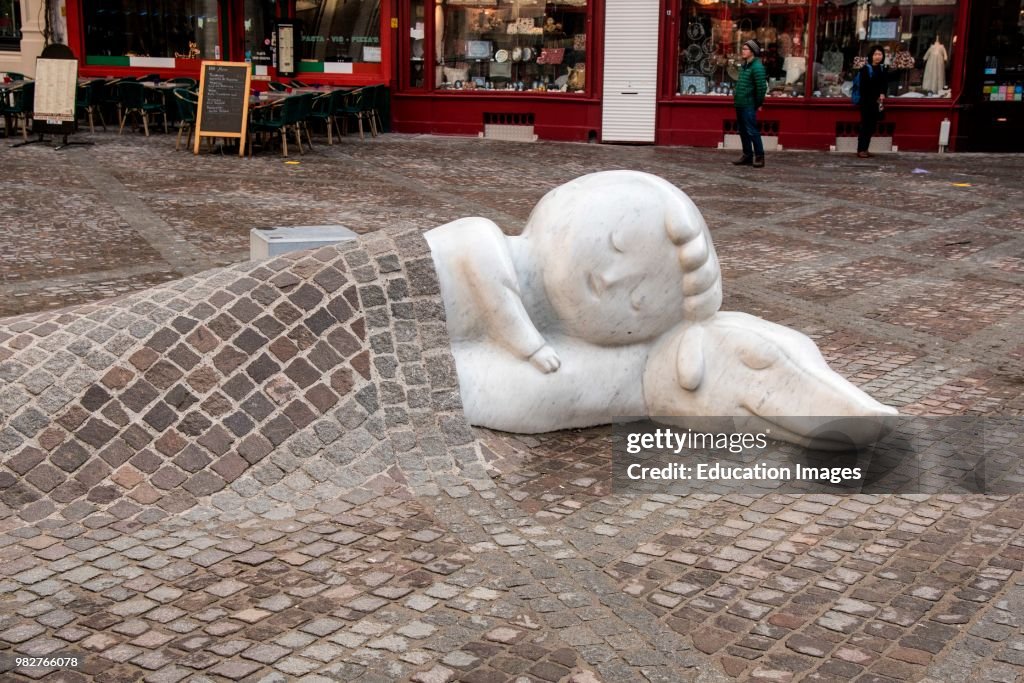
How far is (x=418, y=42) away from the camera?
2183 centimetres

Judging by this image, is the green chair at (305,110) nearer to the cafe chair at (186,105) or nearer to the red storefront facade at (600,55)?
the cafe chair at (186,105)

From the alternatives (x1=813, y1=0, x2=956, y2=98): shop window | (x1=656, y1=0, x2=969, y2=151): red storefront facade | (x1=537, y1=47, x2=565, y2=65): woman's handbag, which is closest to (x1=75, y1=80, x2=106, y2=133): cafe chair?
(x1=537, y1=47, x2=565, y2=65): woman's handbag

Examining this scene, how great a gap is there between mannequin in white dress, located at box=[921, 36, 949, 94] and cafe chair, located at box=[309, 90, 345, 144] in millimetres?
9606

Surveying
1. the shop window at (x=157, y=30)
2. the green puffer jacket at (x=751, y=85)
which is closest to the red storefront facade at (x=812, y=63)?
the green puffer jacket at (x=751, y=85)

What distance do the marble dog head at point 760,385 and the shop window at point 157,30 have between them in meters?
19.0

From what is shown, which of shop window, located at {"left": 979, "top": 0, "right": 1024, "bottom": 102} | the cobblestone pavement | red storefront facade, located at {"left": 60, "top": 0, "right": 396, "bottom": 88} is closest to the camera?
the cobblestone pavement

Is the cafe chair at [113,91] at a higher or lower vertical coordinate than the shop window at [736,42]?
lower

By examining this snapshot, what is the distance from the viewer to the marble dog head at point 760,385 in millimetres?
5793

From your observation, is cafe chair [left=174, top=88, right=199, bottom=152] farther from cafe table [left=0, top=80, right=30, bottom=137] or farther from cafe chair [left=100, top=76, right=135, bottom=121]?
cafe table [left=0, top=80, right=30, bottom=137]

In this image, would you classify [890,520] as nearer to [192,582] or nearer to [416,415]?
[416,415]

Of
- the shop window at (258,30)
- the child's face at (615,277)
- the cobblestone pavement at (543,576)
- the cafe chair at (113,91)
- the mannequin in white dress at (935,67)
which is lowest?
the cobblestone pavement at (543,576)

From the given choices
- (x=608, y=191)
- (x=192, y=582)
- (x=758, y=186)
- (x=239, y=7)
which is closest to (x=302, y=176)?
(x=758, y=186)

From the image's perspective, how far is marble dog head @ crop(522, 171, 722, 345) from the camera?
19.2 ft

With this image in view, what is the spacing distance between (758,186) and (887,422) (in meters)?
10.5
